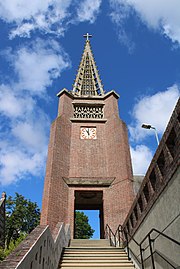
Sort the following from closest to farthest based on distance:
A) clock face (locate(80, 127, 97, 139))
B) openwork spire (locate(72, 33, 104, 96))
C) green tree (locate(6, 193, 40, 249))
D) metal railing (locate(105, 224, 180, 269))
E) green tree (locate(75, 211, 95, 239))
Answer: metal railing (locate(105, 224, 180, 269)) → clock face (locate(80, 127, 97, 139)) → openwork spire (locate(72, 33, 104, 96)) → green tree (locate(6, 193, 40, 249)) → green tree (locate(75, 211, 95, 239))

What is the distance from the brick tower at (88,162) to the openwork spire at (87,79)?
9.76 feet

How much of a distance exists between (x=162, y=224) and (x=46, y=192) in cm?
842

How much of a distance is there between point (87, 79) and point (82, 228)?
27.2 meters

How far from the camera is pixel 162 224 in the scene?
4738 millimetres

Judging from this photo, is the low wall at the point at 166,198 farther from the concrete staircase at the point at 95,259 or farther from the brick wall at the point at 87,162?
the brick wall at the point at 87,162

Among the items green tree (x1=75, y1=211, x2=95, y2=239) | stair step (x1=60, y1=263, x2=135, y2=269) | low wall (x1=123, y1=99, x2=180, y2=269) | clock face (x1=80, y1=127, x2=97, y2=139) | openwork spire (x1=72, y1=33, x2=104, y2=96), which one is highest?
openwork spire (x1=72, y1=33, x2=104, y2=96)

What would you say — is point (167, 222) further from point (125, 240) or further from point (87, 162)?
point (87, 162)

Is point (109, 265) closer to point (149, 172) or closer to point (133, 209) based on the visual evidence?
point (133, 209)

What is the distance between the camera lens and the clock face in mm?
15672

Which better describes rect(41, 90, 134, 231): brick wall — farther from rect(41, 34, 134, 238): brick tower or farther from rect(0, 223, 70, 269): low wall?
rect(0, 223, 70, 269): low wall

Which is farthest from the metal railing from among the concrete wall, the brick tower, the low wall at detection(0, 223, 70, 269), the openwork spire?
the openwork spire

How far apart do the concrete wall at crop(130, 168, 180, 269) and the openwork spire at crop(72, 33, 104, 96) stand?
1606cm

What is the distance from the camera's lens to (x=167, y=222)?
448 centimetres

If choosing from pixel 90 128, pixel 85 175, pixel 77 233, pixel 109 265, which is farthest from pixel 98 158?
pixel 77 233
